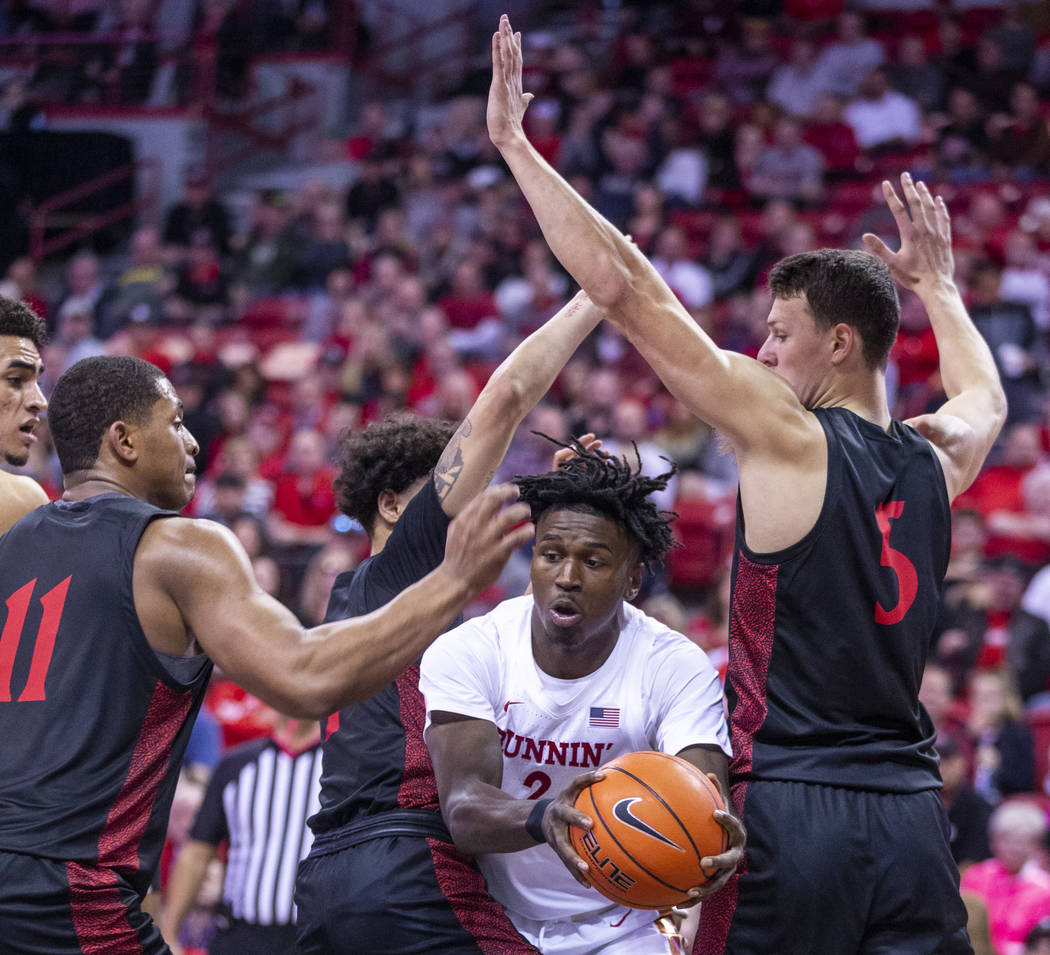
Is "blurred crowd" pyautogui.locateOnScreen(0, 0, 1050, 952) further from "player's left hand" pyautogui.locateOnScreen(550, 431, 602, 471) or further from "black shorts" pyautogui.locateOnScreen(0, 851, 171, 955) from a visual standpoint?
"black shorts" pyautogui.locateOnScreen(0, 851, 171, 955)

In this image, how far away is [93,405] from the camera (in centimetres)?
345

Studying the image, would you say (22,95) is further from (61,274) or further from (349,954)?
(349,954)

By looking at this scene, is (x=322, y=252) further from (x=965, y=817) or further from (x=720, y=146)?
(x=965, y=817)

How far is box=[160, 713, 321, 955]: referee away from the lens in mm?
5871

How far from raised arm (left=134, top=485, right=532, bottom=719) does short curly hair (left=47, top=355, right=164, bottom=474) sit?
1.83 feet

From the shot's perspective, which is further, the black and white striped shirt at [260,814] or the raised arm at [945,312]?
the black and white striped shirt at [260,814]

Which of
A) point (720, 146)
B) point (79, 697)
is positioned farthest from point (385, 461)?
point (720, 146)

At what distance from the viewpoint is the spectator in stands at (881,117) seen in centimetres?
1384

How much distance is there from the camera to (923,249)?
15.2 feet

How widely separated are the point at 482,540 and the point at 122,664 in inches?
36.0

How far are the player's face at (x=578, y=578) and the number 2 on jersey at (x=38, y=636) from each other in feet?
4.04

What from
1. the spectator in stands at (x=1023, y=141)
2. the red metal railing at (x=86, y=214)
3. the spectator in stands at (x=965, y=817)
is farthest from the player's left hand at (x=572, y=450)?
the red metal railing at (x=86, y=214)

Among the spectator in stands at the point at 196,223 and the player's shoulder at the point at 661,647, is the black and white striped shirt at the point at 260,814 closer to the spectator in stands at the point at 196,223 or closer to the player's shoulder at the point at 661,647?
the player's shoulder at the point at 661,647

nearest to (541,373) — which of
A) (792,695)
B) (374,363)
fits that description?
(792,695)
